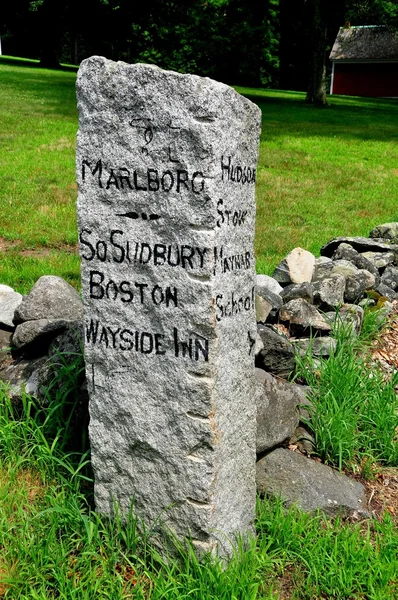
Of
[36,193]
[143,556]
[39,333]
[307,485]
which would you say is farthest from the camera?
[36,193]

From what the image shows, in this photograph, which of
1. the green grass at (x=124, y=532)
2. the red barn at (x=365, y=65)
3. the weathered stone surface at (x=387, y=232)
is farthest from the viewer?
the red barn at (x=365, y=65)

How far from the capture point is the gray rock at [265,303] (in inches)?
171

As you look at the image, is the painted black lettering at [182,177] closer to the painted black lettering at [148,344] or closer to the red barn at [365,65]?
the painted black lettering at [148,344]

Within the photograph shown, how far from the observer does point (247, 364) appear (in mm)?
2680

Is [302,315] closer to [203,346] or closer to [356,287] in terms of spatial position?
[356,287]

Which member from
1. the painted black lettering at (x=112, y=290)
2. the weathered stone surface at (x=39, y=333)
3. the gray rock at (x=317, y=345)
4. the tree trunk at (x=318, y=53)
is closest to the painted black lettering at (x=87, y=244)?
the painted black lettering at (x=112, y=290)

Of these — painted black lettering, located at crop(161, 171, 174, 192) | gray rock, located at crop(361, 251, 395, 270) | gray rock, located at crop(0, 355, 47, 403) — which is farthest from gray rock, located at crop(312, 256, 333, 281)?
painted black lettering, located at crop(161, 171, 174, 192)

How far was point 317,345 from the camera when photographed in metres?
4.21

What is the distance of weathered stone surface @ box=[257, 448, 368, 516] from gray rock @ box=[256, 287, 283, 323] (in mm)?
1231

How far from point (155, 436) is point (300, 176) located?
25.6 feet

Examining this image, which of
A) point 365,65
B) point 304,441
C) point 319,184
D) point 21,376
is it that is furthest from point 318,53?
point 365,65

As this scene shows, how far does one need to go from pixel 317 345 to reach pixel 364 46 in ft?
154

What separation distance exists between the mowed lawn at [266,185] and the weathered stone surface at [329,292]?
2.93 ft

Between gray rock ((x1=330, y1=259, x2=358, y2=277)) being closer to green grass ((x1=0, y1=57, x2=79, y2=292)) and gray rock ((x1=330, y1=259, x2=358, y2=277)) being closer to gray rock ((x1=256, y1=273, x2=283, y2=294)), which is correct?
gray rock ((x1=256, y1=273, x2=283, y2=294))
